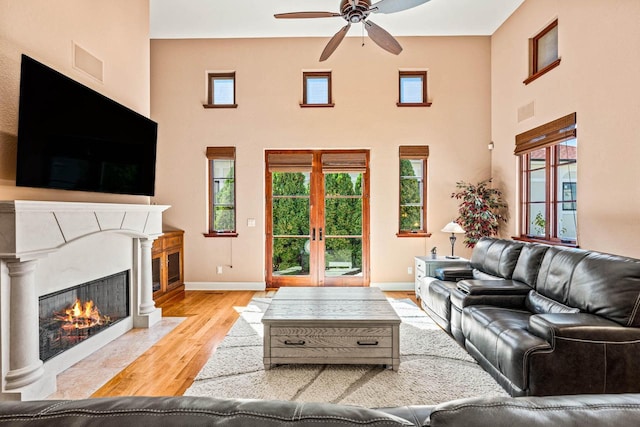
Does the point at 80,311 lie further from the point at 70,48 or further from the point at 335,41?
the point at 335,41

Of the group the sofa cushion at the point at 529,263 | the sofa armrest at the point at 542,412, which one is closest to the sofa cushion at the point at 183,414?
the sofa armrest at the point at 542,412

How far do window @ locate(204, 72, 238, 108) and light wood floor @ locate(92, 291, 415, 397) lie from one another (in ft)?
10.8

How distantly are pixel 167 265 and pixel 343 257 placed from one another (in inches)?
110

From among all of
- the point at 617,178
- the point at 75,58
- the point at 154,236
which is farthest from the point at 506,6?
the point at 154,236

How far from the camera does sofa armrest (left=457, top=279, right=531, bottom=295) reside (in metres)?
3.19

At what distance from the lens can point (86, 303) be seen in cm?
326

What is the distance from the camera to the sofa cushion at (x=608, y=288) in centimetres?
220

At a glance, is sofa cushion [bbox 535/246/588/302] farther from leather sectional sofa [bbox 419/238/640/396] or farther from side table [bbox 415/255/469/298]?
side table [bbox 415/255/469/298]

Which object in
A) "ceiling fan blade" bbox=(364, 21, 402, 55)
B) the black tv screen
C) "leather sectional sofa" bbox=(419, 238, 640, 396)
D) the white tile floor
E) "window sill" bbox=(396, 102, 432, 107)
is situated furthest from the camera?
"window sill" bbox=(396, 102, 432, 107)

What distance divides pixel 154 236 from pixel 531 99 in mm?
5235

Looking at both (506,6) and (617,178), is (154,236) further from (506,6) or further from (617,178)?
(506,6)

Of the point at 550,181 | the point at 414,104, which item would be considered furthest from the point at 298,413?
the point at 414,104

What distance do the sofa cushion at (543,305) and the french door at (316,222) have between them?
2.90 metres

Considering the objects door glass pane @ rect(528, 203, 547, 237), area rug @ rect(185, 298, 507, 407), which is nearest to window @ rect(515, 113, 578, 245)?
door glass pane @ rect(528, 203, 547, 237)
